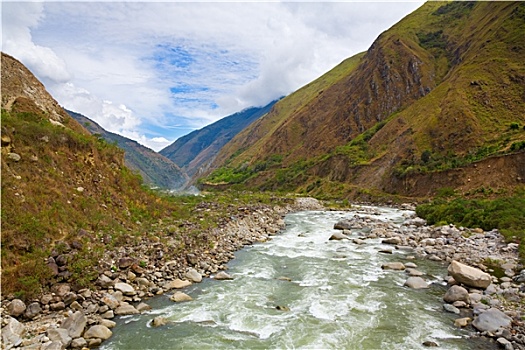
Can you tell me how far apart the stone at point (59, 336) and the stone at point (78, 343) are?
0.12 metres

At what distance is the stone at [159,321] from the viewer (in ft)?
35.7

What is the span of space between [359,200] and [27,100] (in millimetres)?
53058

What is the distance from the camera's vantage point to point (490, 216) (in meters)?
24.0

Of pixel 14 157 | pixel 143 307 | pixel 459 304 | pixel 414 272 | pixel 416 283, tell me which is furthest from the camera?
pixel 414 272

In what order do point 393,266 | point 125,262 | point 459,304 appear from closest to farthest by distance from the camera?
1. point 459,304
2. point 125,262
3. point 393,266

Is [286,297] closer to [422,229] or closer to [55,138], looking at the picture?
[55,138]

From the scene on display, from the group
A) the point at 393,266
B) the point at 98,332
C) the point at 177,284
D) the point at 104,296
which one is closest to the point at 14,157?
the point at 104,296

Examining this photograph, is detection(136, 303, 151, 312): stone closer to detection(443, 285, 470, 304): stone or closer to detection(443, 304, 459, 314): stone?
detection(443, 304, 459, 314): stone

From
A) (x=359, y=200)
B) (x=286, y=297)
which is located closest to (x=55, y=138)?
(x=286, y=297)

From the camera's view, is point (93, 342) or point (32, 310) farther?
point (32, 310)

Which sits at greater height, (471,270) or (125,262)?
(125,262)

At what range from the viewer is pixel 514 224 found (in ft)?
70.7

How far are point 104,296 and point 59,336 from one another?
8.62 ft

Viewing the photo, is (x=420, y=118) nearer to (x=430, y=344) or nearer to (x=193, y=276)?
(x=193, y=276)
